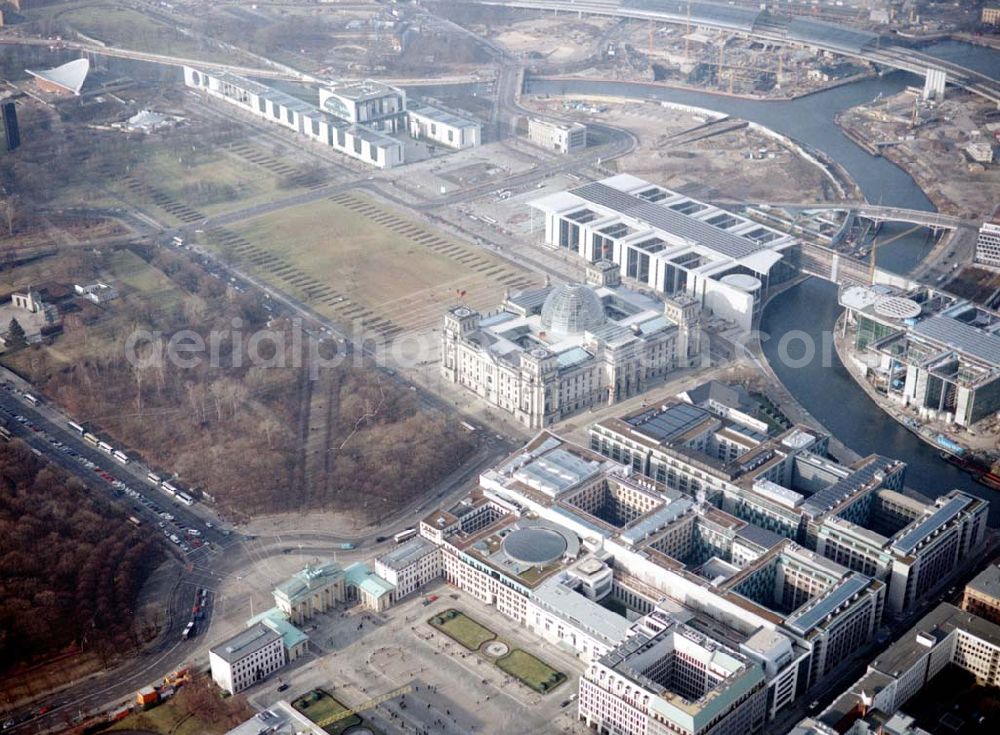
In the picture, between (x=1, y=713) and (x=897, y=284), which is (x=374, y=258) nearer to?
(x=897, y=284)

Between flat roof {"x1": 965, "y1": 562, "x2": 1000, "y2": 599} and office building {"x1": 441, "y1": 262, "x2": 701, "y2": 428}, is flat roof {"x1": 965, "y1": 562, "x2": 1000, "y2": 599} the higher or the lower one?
the lower one

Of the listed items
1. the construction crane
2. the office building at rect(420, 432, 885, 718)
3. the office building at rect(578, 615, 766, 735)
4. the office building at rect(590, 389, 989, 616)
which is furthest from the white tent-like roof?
the office building at rect(578, 615, 766, 735)

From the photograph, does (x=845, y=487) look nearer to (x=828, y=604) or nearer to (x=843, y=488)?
(x=843, y=488)

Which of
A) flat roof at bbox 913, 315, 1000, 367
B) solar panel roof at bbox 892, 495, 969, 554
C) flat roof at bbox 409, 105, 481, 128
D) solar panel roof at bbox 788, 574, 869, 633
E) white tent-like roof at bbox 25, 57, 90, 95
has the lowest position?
solar panel roof at bbox 788, 574, 869, 633

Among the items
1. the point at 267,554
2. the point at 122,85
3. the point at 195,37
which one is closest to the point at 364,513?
the point at 267,554

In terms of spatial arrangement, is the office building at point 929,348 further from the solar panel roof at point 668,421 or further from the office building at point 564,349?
the solar panel roof at point 668,421

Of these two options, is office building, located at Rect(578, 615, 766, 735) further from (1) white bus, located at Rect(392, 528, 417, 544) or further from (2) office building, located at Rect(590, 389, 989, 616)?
(1) white bus, located at Rect(392, 528, 417, 544)

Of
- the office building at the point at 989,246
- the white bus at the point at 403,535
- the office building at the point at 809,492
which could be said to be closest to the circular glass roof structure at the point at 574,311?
the office building at the point at 809,492

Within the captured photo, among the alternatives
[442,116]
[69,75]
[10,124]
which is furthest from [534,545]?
[69,75]
